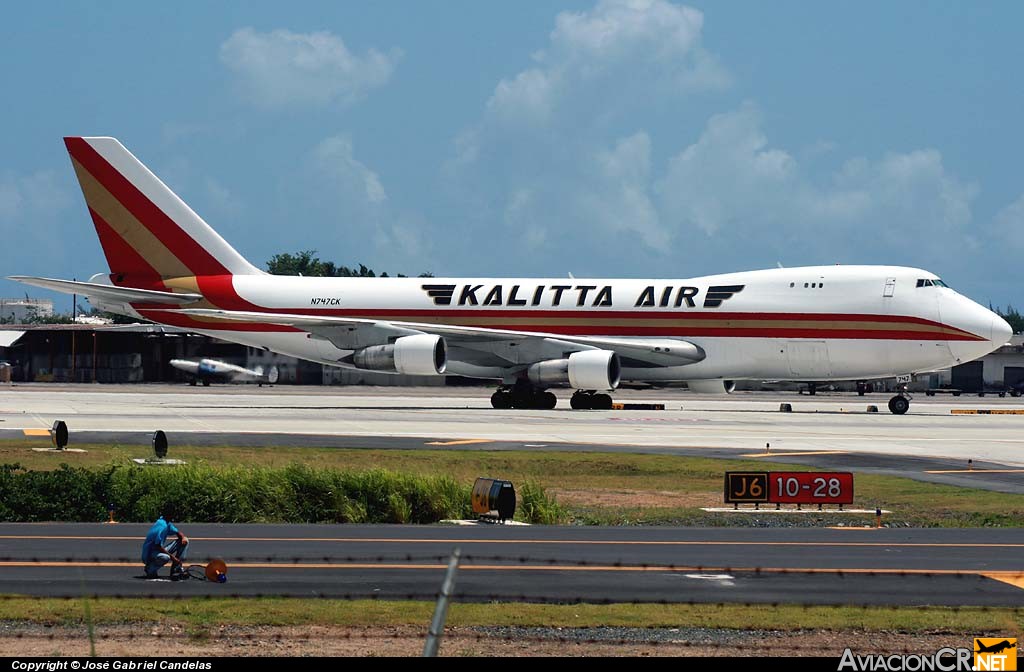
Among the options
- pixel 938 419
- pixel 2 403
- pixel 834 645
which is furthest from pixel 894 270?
pixel 834 645

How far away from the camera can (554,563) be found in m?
19.1

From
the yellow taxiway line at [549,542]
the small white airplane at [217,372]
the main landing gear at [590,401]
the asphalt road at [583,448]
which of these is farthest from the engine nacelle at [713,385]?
the small white airplane at [217,372]

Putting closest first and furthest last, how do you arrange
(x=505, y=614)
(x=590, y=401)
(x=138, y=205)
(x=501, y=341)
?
(x=505, y=614) < (x=501, y=341) < (x=590, y=401) < (x=138, y=205)

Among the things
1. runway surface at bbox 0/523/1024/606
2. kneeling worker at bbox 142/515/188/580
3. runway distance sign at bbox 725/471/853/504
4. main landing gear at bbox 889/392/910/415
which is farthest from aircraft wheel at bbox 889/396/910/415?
kneeling worker at bbox 142/515/188/580

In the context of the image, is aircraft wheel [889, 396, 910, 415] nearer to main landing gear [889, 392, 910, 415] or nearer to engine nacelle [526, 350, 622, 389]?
main landing gear [889, 392, 910, 415]

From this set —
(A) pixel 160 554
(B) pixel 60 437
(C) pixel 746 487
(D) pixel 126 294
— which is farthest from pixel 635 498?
(D) pixel 126 294

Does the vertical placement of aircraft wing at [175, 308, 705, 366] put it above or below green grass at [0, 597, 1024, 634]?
above

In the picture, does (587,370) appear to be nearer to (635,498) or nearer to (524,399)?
(524,399)

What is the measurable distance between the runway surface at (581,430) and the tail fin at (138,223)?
21.4 ft

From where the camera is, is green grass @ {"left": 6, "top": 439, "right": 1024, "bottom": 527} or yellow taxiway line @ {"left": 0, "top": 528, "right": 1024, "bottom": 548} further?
green grass @ {"left": 6, "top": 439, "right": 1024, "bottom": 527}

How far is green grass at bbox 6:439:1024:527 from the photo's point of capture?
2592 centimetres

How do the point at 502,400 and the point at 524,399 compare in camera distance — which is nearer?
the point at 524,399

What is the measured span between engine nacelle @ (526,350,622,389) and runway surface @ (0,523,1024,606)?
98.5 feet

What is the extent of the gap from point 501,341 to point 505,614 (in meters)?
42.2
